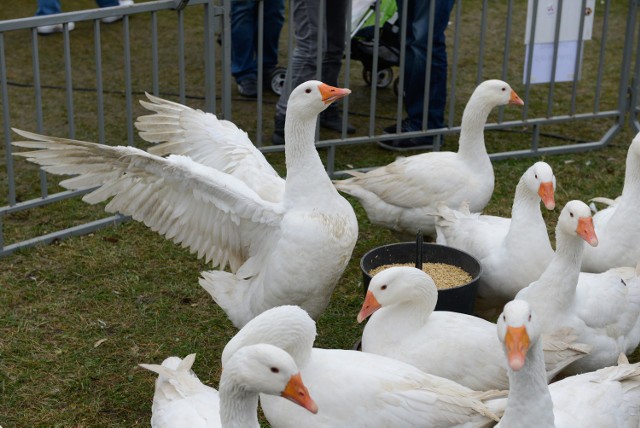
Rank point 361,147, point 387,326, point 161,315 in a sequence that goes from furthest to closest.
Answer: point 361,147
point 161,315
point 387,326

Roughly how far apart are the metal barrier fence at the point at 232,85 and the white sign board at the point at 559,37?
0.04ft

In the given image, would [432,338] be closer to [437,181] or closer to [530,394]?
[530,394]

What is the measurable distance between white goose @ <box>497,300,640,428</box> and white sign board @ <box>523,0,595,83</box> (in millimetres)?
3718

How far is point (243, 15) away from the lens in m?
8.12

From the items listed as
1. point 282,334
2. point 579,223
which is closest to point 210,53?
point 579,223

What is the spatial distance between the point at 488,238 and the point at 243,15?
4014 mm

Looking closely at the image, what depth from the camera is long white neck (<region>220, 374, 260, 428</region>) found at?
3.09 metres

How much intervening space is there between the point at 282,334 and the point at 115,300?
2099mm

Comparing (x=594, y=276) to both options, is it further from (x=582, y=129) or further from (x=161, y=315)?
(x=582, y=129)

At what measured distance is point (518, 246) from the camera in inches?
185

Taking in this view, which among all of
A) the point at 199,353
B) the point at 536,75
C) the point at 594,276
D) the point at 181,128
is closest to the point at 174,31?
the point at 536,75

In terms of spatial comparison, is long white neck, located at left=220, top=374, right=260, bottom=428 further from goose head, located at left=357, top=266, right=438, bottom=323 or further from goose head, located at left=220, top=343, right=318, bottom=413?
goose head, located at left=357, top=266, right=438, bottom=323

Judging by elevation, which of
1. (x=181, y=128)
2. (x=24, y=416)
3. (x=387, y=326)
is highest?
(x=181, y=128)

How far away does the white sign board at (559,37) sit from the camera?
7.07 m
